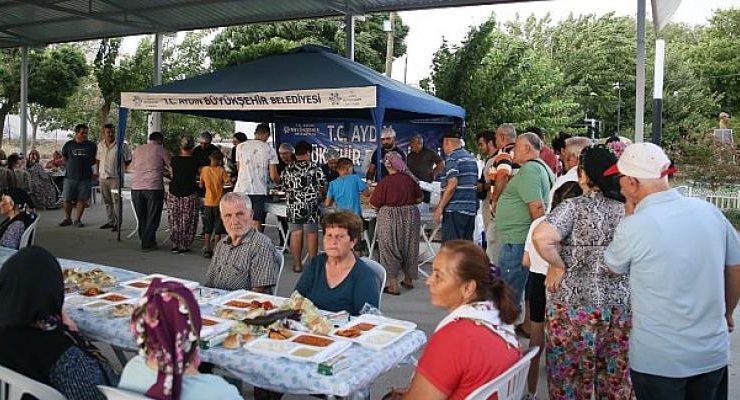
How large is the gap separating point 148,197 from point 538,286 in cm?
587

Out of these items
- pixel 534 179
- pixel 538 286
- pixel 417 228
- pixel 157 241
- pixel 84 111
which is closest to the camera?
pixel 538 286

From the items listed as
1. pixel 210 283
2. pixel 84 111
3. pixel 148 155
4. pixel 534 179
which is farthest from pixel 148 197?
pixel 84 111

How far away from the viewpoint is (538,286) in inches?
135

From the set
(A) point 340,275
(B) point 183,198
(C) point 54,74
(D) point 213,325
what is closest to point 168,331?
(D) point 213,325

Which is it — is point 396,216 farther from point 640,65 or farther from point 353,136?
point 353,136

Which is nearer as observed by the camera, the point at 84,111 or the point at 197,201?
the point at 197,201

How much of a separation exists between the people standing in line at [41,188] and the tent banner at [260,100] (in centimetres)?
487

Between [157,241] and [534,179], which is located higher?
[534,179]

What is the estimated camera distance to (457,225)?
19.4 feet

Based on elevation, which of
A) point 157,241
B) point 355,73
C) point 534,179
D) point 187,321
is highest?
point 355,73

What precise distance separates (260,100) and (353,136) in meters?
A: 4.06

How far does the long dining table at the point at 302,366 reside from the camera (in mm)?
2104

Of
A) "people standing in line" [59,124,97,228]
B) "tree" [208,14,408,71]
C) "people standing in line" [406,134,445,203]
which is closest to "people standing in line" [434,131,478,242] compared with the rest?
"people standing in line" [406,134,445,203]

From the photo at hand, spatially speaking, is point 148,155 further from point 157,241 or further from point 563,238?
point 563,238
